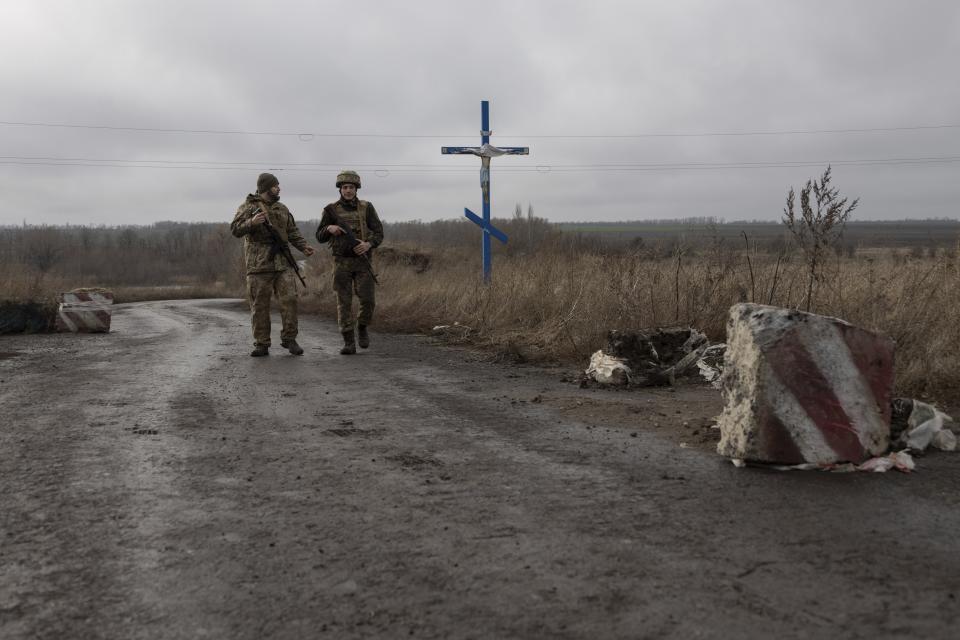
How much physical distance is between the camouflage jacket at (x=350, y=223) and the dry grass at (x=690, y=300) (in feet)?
7.01

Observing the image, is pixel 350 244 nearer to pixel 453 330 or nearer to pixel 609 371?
pixel 453 330

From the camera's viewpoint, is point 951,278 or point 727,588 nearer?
point 727,588

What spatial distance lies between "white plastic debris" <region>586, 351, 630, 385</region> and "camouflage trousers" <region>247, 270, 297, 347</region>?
13.6 ft

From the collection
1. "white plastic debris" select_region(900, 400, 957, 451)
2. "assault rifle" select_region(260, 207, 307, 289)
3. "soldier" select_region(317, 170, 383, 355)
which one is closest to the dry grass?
"white plastic debris" select_region(900, 400, 957, 451)

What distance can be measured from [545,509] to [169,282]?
69891 millimetres

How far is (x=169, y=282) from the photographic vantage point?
6738 centimetres

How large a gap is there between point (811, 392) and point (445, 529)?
2165mm

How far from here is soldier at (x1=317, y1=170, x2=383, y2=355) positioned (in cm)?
945

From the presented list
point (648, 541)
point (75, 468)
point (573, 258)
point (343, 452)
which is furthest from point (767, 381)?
point (573, 258)

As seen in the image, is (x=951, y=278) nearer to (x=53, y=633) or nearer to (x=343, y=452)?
(x=343, y=452)

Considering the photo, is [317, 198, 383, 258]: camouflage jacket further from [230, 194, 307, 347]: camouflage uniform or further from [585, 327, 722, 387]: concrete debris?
[585, 327, 722, 387]: concrete debris

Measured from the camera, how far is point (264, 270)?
9391 mm

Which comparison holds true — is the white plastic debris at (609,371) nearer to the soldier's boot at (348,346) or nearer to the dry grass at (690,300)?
the dry grass at (690,300)

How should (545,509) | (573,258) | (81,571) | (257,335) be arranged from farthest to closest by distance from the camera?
(573,258), (257,335), (545,509), (81,571)
